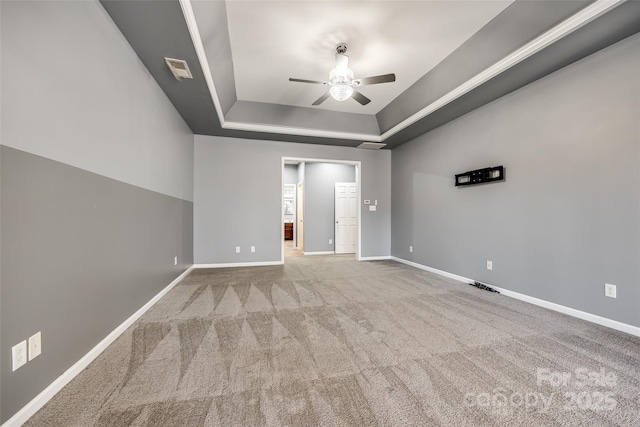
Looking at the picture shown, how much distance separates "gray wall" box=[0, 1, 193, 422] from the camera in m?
1.22

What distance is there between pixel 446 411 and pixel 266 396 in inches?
39.7

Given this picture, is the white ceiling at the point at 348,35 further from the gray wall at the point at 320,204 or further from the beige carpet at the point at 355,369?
the gray wall at the point at 320,204

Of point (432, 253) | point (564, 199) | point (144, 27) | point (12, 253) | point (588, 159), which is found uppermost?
point (144, 27)

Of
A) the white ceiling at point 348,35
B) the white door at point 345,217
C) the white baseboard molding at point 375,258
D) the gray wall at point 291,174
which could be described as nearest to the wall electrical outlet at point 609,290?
the white ceiling at point 348,35

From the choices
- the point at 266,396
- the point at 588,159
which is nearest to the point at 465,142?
the point at 588,159

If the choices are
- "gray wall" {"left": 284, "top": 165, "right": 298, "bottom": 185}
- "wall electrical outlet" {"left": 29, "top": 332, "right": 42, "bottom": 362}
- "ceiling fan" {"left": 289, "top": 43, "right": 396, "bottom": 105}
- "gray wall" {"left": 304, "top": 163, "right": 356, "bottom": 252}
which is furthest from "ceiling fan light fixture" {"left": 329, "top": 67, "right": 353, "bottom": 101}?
"gray wall" {"left": 284, "top": 165, "right": 298, "bottom": 185}

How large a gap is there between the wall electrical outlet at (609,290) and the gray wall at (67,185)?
4393 millimetres

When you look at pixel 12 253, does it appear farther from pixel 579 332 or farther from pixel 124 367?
pixel 579 332

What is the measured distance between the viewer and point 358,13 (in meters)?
2.42

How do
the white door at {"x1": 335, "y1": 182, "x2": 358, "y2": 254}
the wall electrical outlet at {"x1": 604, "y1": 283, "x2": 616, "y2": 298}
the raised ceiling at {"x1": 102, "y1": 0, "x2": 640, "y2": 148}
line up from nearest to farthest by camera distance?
the raised ceiling at {"x1": 102, "y1": 0, "x2": 640, "y2": 148} → the wall electrical outlet at {"x1": 604, "y1": 283, "x2": 616, "y2": 298} → the white door at {"x1": 335, "y1": 182, "x2": 358, "y2": 254}

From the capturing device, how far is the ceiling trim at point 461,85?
75.9 inches

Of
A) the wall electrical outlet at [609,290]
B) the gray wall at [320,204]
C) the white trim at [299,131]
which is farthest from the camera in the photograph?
the gray wall at [320,204]

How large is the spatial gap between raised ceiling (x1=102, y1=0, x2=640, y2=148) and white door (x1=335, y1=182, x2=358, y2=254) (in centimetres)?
312

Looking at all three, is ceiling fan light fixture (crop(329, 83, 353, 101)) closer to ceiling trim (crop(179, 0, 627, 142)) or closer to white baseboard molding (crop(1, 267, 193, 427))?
ceiling trim (crop(179, 0, 627, 142))
